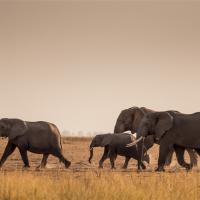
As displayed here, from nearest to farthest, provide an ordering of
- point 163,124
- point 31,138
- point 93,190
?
point 93,190
point 163,124
point 31,138

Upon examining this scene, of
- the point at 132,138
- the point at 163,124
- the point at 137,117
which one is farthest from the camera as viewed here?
the point at 132,138

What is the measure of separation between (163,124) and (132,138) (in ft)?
17.6

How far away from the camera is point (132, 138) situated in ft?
89.1

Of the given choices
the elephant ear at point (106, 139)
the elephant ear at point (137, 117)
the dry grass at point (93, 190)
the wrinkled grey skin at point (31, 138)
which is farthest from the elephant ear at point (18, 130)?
the dry grass at point (93, 190)

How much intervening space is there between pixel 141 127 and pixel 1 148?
21094 millimetres

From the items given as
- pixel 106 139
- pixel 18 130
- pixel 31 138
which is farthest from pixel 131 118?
pixel 18 130

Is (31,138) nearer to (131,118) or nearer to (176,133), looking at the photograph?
(131,118)

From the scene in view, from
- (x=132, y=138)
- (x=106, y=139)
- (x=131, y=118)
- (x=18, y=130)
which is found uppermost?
(x=131, y=118)

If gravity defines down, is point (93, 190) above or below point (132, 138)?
above

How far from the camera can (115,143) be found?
2703cm

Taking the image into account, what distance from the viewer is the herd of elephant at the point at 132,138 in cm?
2195

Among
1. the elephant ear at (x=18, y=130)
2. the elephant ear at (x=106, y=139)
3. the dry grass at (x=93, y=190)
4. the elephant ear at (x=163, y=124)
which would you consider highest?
the elephant ear at (x=163, y=124)

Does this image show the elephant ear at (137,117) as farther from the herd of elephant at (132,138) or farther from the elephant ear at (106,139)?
the elephant ear at (106,139)

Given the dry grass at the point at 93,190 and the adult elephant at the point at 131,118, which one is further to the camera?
the adult elephant at the point at 131,118
